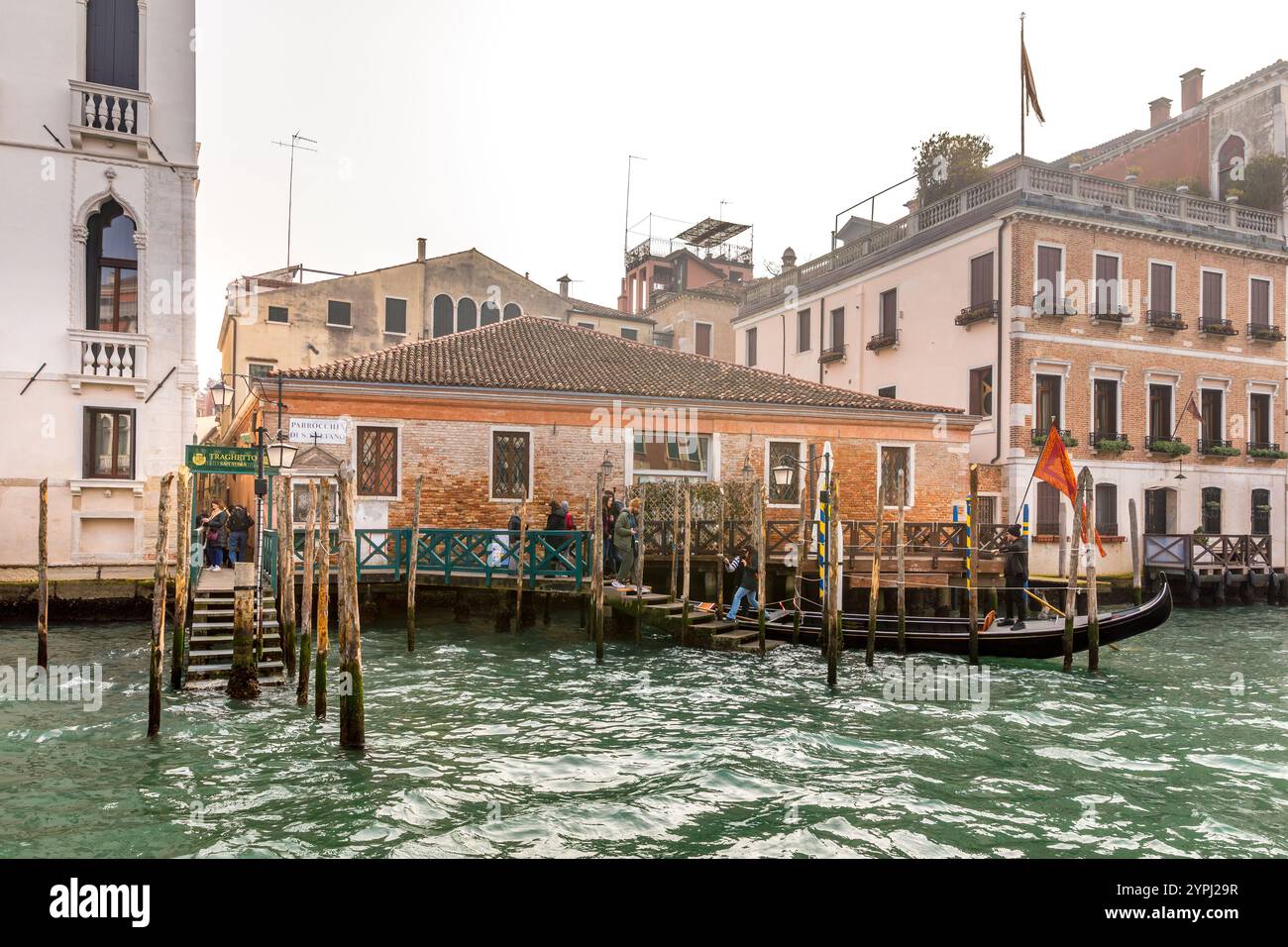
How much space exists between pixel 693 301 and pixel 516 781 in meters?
26.6

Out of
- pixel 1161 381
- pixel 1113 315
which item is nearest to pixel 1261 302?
pixel 1161 381

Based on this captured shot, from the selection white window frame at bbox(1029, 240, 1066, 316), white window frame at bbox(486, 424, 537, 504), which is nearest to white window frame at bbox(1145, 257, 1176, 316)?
white window frame at bbox(1029, 240, 1066, 316)

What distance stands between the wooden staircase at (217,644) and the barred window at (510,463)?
17.3 feet

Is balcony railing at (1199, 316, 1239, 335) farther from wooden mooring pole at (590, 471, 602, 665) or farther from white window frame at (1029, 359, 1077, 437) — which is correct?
wooden mooring pole at (590, 471, 602, 665)

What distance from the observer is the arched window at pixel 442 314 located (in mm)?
27109

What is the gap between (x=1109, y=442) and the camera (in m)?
20.6

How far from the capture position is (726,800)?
6.55 metres

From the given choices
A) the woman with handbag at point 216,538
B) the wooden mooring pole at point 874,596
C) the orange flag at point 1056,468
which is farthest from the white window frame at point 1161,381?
the woman with handbag at point 216,538

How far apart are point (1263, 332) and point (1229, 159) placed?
491 centimetres

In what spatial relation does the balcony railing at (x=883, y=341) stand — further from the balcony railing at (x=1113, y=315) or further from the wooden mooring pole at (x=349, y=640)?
the wooden mooring pole at (x=349, y=640)

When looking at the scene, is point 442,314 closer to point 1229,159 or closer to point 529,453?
point 529,453

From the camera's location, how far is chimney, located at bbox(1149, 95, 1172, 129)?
26719 millimetres
